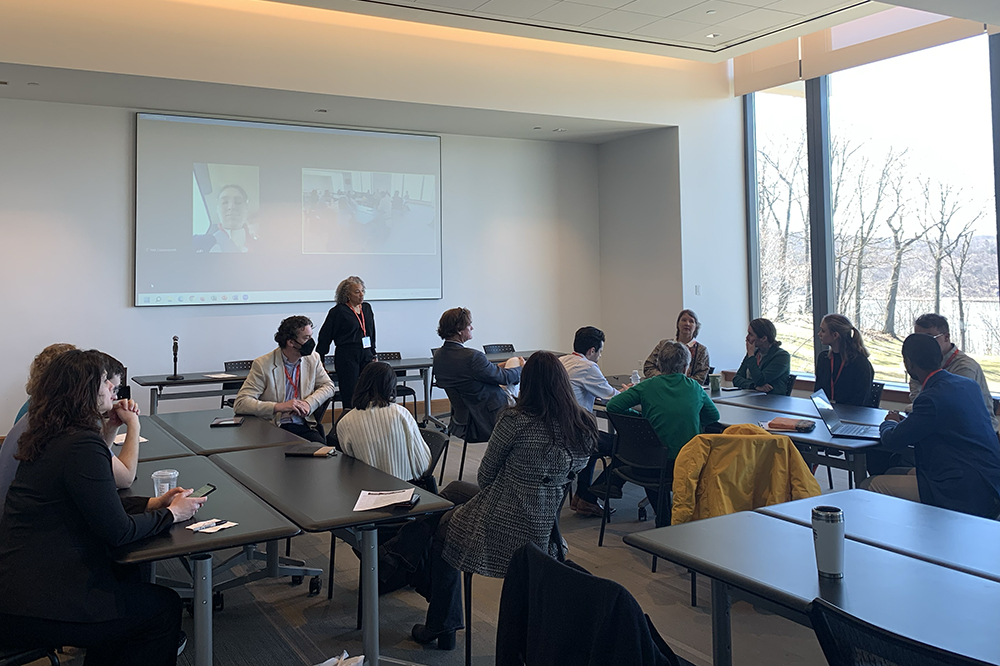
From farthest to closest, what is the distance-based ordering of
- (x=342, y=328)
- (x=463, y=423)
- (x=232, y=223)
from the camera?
1. (x=232, y=223)
2. (x=342, y=328)
3. (x=463, y=423)

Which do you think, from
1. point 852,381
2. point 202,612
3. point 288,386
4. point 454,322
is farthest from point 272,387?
point 852,381

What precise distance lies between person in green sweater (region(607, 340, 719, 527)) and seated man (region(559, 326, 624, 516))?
0.53m

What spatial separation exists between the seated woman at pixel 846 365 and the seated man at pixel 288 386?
10.5 ft

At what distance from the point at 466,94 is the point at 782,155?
137 inches

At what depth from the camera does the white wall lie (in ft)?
22.1

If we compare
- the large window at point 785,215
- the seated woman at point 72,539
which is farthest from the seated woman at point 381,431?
the large window at point 785,215

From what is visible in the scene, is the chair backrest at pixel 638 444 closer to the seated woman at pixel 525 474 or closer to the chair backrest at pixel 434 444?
the chair backrest at pixel 434 444

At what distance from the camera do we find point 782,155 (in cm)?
820

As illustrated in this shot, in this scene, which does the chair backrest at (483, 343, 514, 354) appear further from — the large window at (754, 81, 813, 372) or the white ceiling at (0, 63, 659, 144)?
the large window at (754, 81, 813, 372)

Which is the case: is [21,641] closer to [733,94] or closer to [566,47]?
[566,47]

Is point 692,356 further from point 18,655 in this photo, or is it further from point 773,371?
point 18,655

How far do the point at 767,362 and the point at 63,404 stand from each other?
441 cm

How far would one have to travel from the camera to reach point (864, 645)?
135 centimetres

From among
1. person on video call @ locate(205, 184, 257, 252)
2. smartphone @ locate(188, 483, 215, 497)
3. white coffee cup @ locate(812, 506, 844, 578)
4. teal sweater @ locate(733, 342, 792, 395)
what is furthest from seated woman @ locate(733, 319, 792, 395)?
person on video call @ locate(205, 184, 257, 252)
